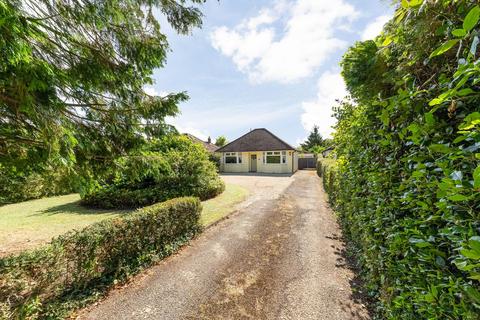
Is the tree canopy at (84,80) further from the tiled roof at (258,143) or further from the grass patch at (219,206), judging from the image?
the tiled roof at (258,143)

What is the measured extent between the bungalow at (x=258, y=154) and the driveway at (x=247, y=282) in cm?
Result: 1755

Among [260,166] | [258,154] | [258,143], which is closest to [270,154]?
[258,154]

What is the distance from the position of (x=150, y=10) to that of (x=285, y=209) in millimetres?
7854

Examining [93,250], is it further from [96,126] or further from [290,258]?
A: [290,258]

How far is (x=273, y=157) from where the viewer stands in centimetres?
2428

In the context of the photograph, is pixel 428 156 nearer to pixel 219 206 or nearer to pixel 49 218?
pixel 219 206

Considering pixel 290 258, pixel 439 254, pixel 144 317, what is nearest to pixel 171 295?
pixel 144 317

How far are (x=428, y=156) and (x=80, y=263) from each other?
474cm

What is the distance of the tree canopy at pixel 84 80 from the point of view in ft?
8.35

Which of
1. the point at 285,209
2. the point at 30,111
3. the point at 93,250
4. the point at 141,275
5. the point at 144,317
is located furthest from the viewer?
the point at 285,209

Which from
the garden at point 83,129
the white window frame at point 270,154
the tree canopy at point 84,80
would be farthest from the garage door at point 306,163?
the tree canopy at point 84,80

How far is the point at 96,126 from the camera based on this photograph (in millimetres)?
4383

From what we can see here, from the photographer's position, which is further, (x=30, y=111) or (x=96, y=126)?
(x=96, y=126)

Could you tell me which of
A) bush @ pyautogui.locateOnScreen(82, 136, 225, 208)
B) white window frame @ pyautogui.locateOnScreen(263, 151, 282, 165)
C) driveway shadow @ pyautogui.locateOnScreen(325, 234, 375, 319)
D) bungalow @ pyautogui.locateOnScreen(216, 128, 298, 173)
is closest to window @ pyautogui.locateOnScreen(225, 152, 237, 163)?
bungalow @ pyautogui.locateOnScreen(216, 128, 298, 173)
